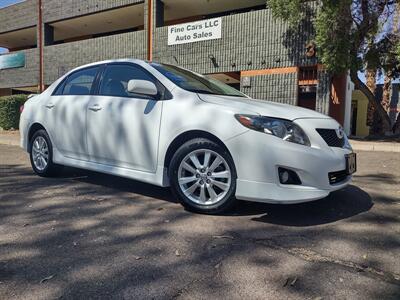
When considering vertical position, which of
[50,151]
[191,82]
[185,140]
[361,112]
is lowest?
[50,151]

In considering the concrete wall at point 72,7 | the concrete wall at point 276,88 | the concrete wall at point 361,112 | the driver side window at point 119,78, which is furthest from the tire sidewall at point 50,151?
the concrete wall at point 361,112

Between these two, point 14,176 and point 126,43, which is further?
point 126,43

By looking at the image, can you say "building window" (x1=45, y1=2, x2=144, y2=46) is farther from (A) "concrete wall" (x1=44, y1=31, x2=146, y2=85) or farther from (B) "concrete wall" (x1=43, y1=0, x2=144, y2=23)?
(A) "concrete wall" (x1=44, y1=31, x2=146, y2=85)

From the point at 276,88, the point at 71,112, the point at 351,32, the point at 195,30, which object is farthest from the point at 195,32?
the point at 71,112

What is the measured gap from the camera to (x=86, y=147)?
4.78m

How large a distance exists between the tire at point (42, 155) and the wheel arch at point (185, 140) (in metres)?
2.16

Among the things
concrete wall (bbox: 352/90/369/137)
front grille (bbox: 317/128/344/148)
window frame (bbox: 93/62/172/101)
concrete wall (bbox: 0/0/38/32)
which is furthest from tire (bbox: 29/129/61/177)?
concrete wall (bbox: 0/0/38/32)

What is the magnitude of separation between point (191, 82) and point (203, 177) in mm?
1208

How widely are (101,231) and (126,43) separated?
632 inches

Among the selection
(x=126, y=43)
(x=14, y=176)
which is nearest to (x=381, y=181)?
(x=14, y=176)

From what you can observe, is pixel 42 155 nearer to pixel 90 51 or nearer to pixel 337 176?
pixel 337 176

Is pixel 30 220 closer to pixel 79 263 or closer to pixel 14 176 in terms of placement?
pixel 79 263

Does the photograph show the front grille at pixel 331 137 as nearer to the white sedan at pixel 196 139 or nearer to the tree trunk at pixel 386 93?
the white sedan at pixel 196 139

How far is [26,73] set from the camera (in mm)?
23266
